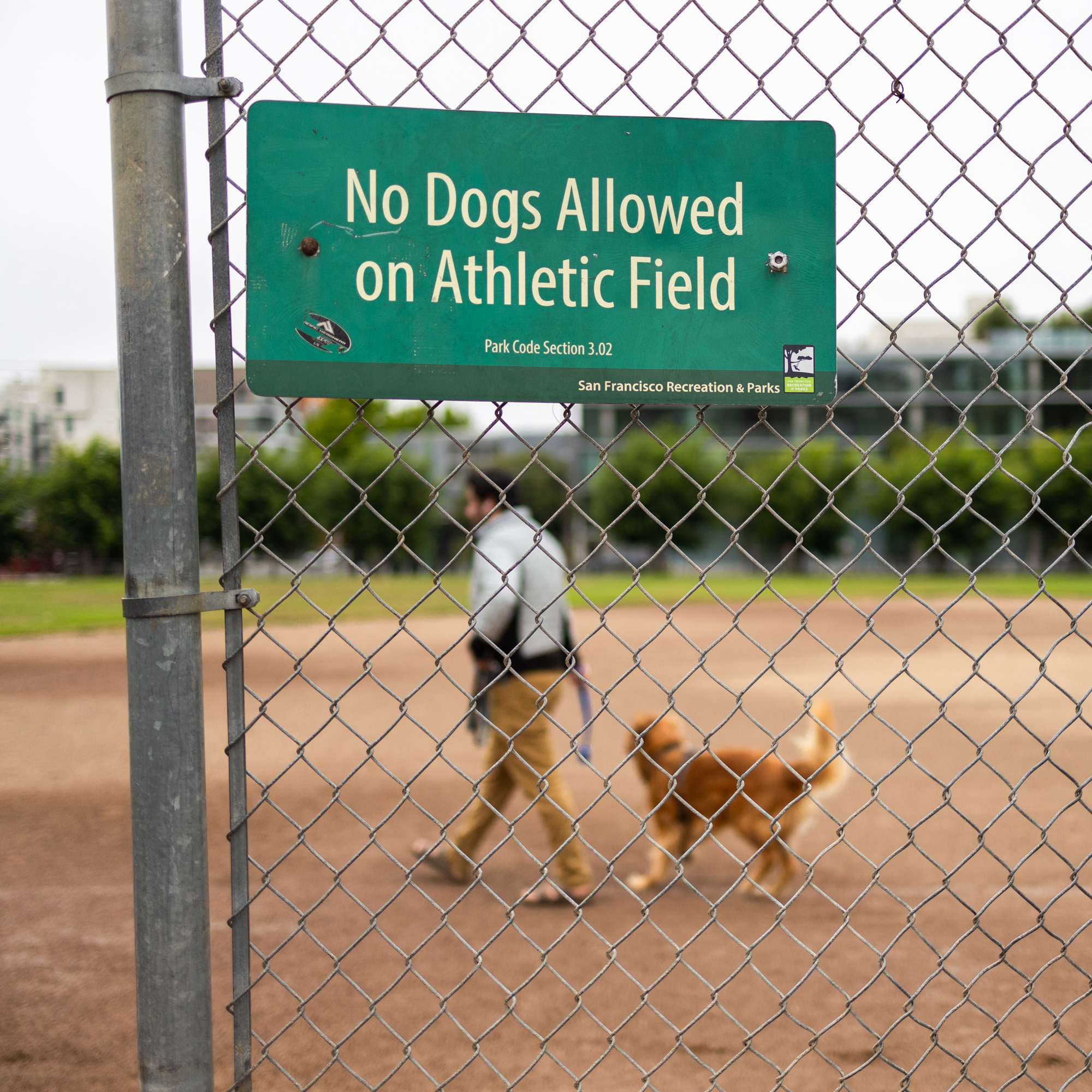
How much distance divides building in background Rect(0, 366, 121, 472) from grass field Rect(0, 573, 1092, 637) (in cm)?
521

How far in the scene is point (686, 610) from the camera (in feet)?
70.3

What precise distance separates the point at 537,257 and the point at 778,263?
435 millimetres

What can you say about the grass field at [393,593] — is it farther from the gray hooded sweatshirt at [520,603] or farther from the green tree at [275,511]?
the gray hooded sweatshirt at [520,603]

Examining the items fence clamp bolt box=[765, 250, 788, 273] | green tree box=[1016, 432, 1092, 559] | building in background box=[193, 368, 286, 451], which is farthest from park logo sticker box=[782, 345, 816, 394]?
green tree box=[1016, 432, 1092, 559]

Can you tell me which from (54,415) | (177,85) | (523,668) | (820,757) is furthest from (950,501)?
(177,85)

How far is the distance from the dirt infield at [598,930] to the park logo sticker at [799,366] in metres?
0.49

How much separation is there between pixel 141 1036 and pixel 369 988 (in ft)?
6.68

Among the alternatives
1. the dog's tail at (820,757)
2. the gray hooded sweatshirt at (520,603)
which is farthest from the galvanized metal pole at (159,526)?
the dog's tail at (820,757)

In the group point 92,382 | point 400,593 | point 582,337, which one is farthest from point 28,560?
point 582,337

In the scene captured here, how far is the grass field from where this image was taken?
1916 centimetres

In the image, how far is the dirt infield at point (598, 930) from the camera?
2.37m

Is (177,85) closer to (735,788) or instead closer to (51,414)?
(735,788)

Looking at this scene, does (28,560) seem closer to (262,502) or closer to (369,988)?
(262,502)

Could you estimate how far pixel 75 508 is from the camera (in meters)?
39.0
